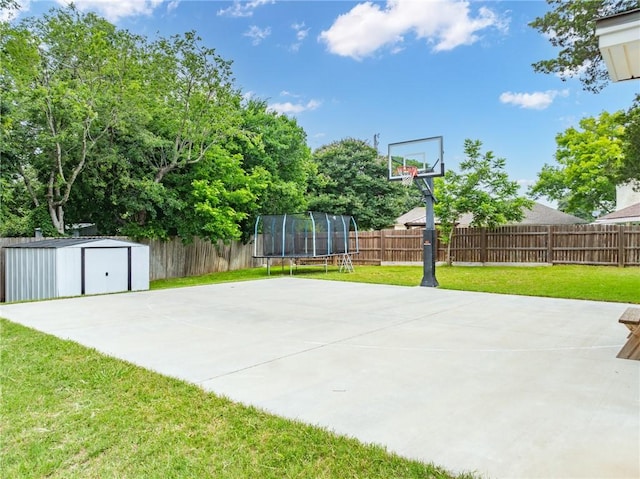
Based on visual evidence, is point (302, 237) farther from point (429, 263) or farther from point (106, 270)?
point (106, 270)

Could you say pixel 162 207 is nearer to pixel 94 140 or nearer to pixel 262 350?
pixel 94 140

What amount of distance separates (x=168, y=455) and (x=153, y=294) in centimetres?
679

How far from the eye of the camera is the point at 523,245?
49.8 feet

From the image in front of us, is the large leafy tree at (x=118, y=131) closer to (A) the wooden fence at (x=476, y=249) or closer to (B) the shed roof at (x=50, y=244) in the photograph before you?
(A) the wooden fence at (x=476, y=249)

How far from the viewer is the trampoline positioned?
13.3 metres

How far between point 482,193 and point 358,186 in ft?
34.1

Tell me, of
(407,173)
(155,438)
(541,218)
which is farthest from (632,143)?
(541,218)

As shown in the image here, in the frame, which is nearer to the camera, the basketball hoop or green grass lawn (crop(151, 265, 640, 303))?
green grass lawn (crop(151, 265, 640, 303))

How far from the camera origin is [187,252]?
14.9 metres

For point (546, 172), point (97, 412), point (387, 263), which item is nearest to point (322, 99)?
point (387, 263)

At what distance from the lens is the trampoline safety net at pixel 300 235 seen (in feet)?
43.7

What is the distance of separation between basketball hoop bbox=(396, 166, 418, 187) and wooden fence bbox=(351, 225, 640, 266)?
18.2ft

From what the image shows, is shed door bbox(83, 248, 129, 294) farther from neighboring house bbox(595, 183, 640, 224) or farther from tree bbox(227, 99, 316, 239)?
neighboring house bbox(595, 183, 640, 224)

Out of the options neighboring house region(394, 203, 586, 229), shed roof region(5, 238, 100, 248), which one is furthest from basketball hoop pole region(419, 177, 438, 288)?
neighboring house region(394, 203, 586, 229)
